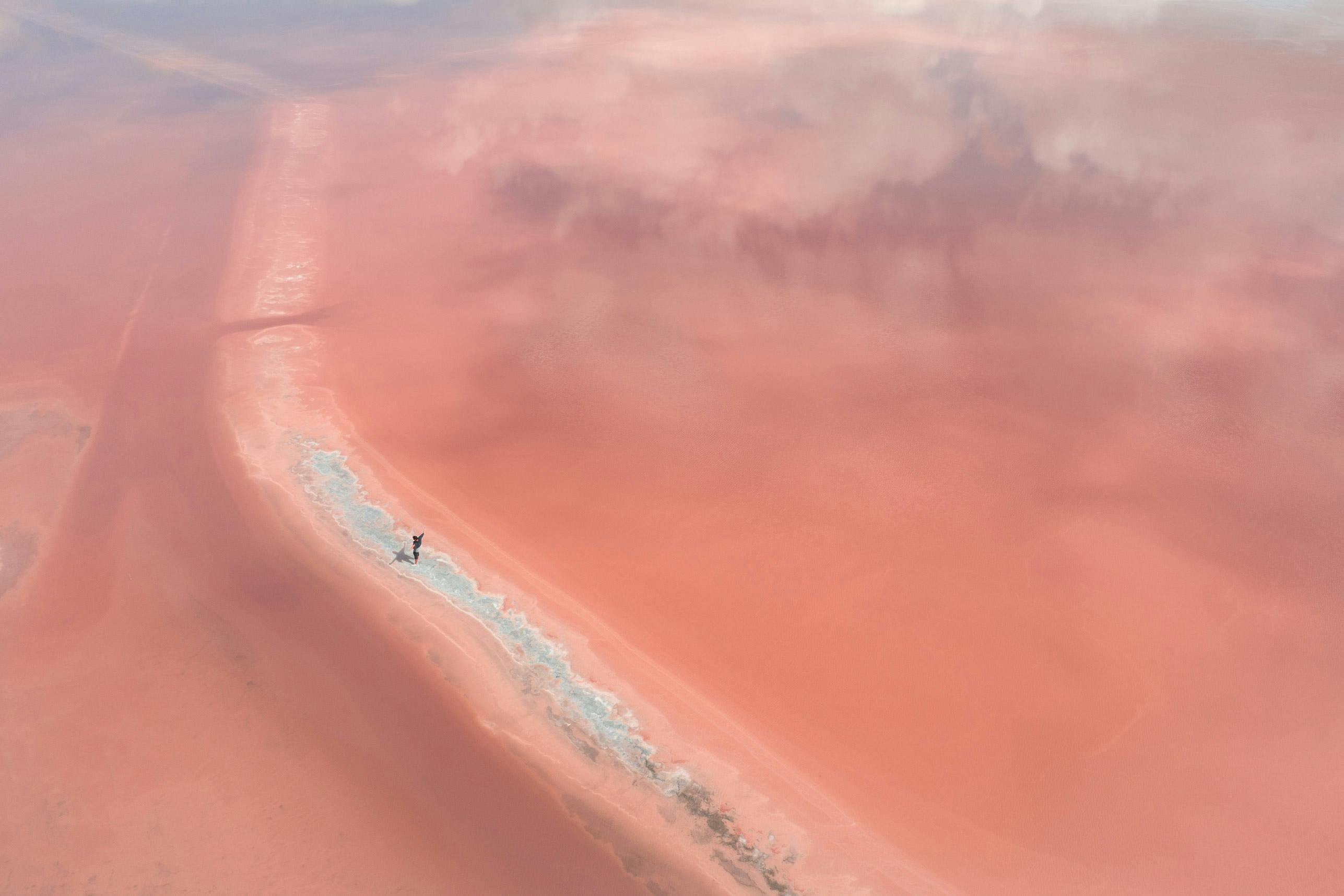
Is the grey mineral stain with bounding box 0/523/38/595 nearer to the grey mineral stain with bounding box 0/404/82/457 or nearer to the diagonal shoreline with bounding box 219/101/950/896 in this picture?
the grey mineral stain with bounding box 0/404/82/457

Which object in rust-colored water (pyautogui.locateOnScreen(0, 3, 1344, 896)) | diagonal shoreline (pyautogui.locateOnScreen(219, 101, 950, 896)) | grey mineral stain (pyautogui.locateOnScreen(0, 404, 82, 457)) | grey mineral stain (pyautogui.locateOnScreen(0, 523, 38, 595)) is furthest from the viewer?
grey mineral stain (pyautogui.locateOnScreen(0, 404, 82, 457))

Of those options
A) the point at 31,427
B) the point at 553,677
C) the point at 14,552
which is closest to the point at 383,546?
the point at 553,677

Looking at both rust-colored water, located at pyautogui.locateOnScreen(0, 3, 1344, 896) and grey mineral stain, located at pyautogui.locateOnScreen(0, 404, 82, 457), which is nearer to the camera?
rust-colored water, located at pyautogui.locateOnScreen(0, 3, 1344, 896)

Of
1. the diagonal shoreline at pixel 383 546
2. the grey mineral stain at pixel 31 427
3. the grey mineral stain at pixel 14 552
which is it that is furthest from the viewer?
the grey mineral stain at pixel 31 427

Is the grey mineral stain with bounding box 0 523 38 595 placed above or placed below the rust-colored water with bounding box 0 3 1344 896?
below

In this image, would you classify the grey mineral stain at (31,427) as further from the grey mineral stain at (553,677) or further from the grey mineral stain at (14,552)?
the grey mineral stain at (553,677)

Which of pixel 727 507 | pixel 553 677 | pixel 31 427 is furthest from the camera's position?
pixel 31 427

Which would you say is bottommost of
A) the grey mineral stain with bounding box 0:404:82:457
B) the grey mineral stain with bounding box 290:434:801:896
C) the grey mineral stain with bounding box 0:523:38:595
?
the grey mineral stain with bounding box 0:523:38:595

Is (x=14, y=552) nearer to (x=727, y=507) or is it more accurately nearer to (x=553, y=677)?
(x=553, y=677)

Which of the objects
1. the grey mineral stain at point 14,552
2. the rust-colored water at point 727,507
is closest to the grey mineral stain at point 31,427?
the rust-colored water at point 727,507

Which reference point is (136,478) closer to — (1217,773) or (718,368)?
(718,368)

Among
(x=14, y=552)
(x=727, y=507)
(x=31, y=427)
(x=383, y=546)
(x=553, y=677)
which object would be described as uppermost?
(x=727, y=507)

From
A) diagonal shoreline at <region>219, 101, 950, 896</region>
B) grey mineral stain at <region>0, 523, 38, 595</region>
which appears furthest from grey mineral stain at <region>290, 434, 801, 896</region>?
grey mineral stain at <region>0, 523, 38, 595</region>
